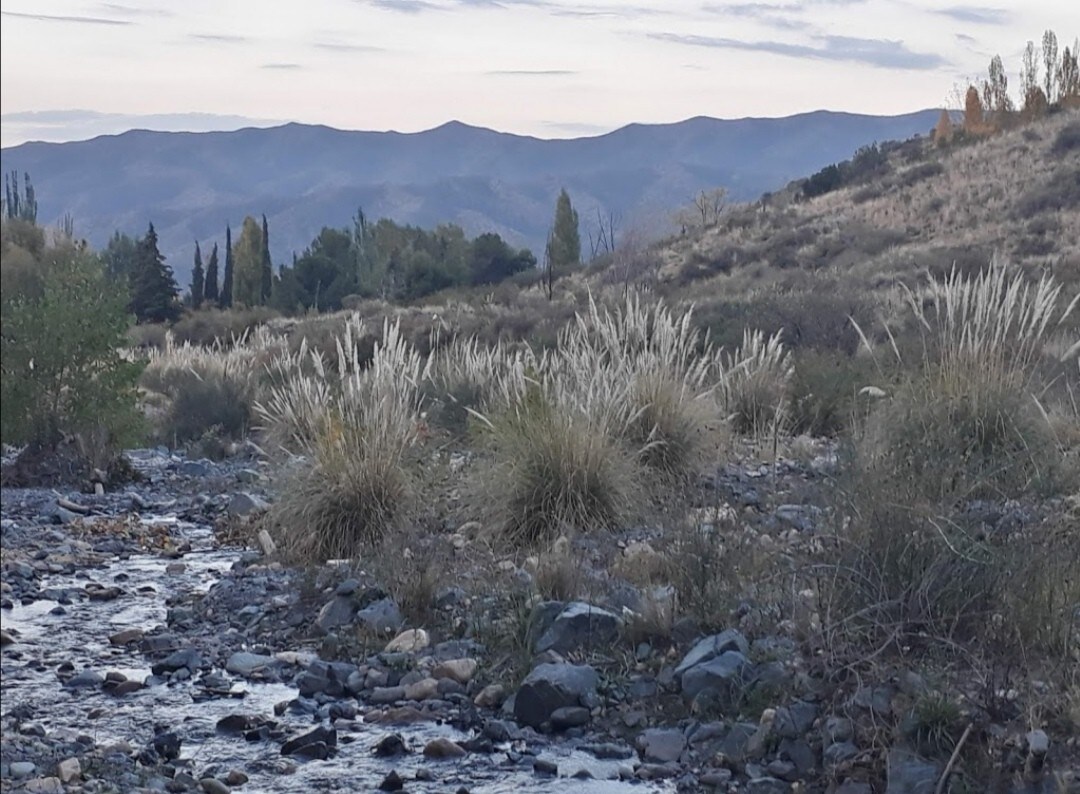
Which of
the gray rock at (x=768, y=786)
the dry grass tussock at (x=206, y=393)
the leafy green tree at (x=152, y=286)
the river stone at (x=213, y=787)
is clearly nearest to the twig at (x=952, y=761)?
the gray rock at (x=768, y=786)

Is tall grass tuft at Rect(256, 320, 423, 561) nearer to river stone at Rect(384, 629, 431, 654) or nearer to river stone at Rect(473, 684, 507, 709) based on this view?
river stone at Rect(384, 629, 431, 654)

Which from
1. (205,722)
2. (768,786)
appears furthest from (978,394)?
(205,722)

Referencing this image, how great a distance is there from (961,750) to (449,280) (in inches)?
1565

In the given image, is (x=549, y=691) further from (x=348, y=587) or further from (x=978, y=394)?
(x=978, y=394)

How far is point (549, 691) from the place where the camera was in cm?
552

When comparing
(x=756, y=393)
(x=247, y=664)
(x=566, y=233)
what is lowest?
(x=247, y=664)

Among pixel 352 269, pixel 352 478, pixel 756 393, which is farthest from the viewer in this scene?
pixel 352 269

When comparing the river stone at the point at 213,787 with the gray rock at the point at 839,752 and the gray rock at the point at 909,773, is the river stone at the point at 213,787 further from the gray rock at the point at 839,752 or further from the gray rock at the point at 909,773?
the gray rock at the point at 909,773

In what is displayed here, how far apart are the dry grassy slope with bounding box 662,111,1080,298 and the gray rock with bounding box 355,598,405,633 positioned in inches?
766

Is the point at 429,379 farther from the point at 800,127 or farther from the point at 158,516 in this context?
the point at 800,127

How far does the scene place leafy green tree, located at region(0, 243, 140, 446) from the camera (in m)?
7.56

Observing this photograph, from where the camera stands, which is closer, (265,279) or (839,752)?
(839,752)

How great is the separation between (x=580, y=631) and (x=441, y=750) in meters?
1.07

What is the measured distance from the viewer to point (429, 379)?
43.8 ft
